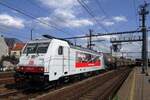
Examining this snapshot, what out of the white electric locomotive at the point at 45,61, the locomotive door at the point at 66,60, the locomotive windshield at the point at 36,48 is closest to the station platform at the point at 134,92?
the locomotive door at the point at 66,60

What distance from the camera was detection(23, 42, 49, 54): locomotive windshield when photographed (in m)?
18.2

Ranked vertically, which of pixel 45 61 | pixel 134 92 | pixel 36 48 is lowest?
pixel 134 92

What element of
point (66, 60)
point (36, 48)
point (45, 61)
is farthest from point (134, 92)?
point (36, 48)

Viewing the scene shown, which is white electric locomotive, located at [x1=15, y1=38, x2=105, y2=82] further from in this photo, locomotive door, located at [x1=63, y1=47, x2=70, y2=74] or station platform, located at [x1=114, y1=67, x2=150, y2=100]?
station platform, located at [x1=114, y1=67, x2=150, y2=100]

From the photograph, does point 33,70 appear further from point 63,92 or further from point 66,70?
point 66,70

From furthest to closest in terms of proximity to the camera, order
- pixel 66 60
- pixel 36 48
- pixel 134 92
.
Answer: pixel 66 60, pixel 36 48, pixel 134 92

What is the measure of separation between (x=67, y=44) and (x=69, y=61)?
136 centimetres

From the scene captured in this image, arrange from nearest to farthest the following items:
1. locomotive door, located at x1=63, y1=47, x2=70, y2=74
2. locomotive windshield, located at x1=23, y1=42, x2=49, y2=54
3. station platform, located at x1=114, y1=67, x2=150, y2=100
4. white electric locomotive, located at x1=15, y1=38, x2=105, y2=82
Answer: station platform, located at x1=114, y1=67, x2=150, y2=100 < white electric locomotive, located at x1=15, y1=38, x2=105, y2=82 < locomotive windshield, located at x1=23, y1=42, x2=49, y2=54 < locomotive door, located at x1=63, y1=47, x2=70, y2=74

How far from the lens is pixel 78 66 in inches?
963

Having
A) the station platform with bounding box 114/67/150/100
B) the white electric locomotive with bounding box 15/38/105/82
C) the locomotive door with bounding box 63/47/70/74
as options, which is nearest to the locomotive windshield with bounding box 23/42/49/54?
the white electric locomotive with bounding box 15/38/105/82

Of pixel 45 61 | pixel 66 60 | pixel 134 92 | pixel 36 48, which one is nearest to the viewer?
pixel 45 61

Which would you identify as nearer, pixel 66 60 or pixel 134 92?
pixel 134 92

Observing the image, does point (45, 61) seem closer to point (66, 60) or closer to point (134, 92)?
point (66, 60)

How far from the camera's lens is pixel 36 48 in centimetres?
1870
